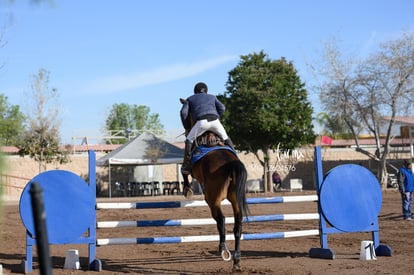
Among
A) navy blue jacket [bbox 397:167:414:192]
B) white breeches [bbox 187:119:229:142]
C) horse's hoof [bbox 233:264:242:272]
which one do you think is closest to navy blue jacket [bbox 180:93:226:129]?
white breeches [bbox 187:119:229:142]

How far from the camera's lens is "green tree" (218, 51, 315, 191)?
3712cm

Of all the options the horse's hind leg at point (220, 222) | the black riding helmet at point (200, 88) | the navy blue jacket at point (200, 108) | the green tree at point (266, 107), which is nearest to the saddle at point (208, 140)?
the navy blue jacket at point (200, 108)

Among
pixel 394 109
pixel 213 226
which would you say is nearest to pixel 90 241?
pixel 213 226

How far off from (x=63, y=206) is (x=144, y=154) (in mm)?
27136

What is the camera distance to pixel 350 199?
9008 mm

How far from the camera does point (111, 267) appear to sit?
27.9 feet

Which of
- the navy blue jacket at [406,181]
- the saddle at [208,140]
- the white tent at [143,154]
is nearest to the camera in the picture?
the saddle at [208,140]

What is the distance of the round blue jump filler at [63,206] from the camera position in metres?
8.16

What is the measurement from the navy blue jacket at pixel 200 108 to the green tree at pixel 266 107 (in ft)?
91.0

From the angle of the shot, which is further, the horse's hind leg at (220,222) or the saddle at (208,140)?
the saddle at (208,140)

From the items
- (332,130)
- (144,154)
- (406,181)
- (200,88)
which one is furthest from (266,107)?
(332,130)

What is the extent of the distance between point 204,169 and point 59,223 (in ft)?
7.28

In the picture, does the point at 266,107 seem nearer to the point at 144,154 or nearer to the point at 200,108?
the point at 144,154

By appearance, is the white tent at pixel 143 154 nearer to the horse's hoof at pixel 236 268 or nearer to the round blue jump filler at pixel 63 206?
the round blue jump filler at pixel 63 206
